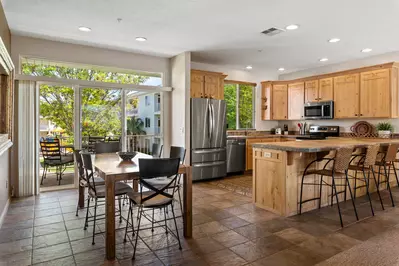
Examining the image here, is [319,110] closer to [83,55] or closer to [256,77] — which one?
[256,77]

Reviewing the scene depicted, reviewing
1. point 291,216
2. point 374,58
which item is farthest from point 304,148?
point 374,58

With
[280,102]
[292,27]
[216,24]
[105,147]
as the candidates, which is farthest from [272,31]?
[280,102]

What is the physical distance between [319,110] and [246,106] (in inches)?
73.4

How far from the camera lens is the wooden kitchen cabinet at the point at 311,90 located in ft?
20.8

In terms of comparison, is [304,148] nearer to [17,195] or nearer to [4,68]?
[4,68]

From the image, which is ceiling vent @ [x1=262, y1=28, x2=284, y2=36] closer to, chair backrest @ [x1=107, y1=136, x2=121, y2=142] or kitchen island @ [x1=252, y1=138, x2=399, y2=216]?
kitchen island @ [x1=252, y1=138, x2=399, y2=216]

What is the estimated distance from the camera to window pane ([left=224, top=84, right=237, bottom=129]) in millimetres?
6980

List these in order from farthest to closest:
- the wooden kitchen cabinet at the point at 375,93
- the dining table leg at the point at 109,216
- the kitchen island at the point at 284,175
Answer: the wooden kitchen cabinet at the point at 375,93 < the kitchen island at the point at 284,175 < the dining table leg at the point at 109,216

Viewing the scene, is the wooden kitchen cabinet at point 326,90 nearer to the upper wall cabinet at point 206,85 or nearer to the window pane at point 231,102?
the window pane at point 231,102

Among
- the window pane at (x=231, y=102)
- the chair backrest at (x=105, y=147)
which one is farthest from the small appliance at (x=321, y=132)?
the chair backrest at (x=105, y=147)

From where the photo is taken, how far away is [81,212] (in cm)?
356

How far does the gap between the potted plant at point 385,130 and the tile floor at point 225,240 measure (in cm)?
204

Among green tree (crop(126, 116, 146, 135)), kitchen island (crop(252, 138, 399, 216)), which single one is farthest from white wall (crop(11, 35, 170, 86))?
kitchen island (crop(252, 138, 399, 216))

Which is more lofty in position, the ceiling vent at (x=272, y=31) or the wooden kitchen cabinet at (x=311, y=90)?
the ceiling vent at (x=272, y=31)
